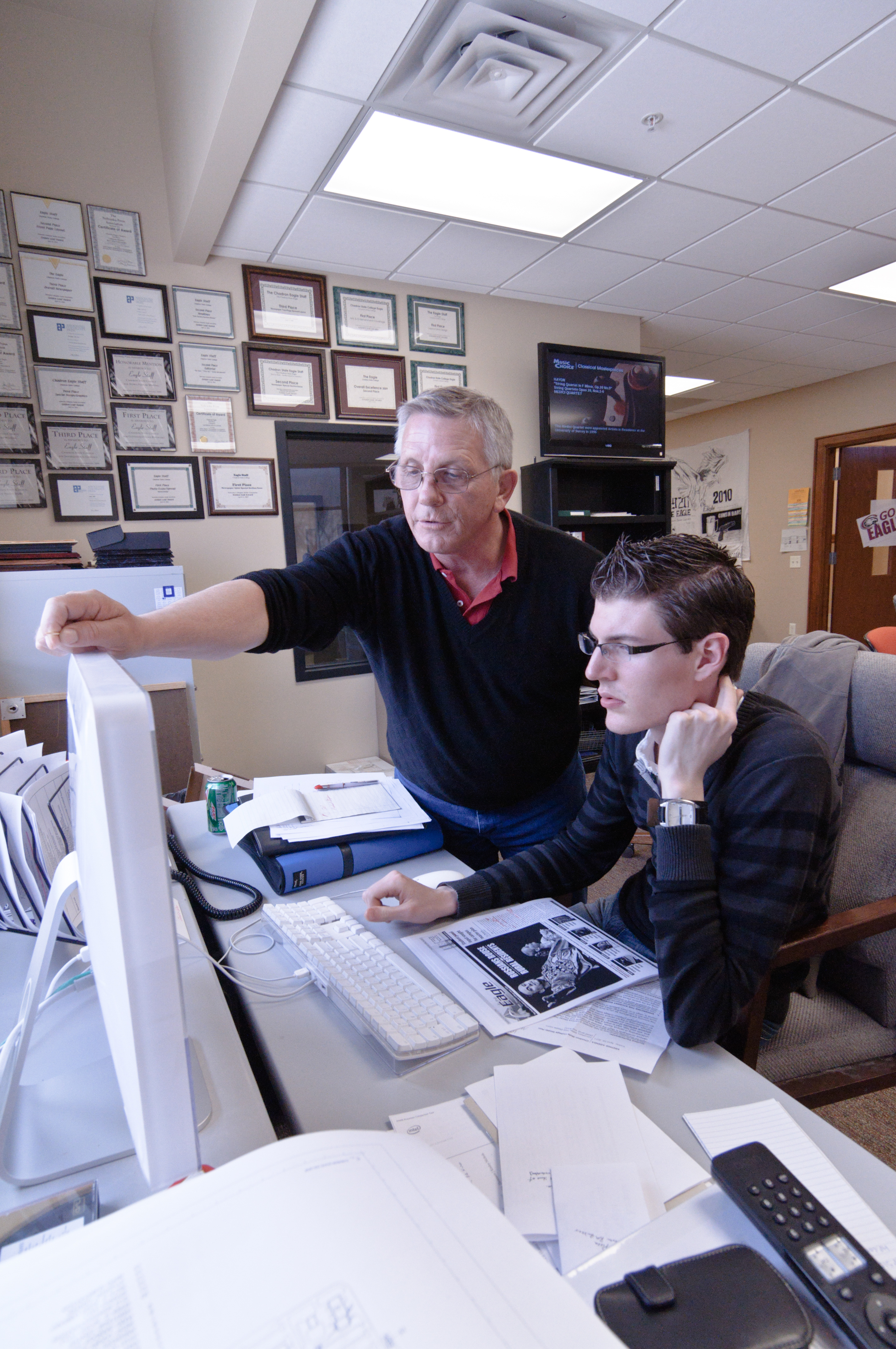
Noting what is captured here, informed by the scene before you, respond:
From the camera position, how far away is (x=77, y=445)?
9.34 feet

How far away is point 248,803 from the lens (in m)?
1.31

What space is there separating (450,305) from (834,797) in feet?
11.3

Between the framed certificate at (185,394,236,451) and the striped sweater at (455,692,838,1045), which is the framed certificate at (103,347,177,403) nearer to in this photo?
the framed certificate at (185,394,236,451)

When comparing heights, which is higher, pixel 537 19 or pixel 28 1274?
pixel 537 19

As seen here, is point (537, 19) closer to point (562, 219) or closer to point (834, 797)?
point (562, 219)

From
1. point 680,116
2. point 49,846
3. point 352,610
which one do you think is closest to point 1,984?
point 49,846

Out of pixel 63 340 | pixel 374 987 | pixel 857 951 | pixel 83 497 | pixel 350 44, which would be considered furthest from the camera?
pixel 83 497

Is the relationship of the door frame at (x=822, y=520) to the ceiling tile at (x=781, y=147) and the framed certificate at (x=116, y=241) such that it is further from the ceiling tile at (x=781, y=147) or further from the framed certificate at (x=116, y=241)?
the framed certificate at (x=116, y=241)

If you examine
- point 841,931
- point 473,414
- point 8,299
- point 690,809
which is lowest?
point 841,931

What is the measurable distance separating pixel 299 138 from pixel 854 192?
2.20 metres

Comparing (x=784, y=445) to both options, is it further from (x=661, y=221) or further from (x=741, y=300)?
(x=661, y=221)

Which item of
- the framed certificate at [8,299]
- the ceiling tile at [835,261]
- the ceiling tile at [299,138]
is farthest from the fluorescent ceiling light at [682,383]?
the framed certificate at [8,299]

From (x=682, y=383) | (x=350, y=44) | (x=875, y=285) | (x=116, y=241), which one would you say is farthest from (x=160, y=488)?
(x=682, y=383)

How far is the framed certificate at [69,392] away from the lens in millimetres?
2768
